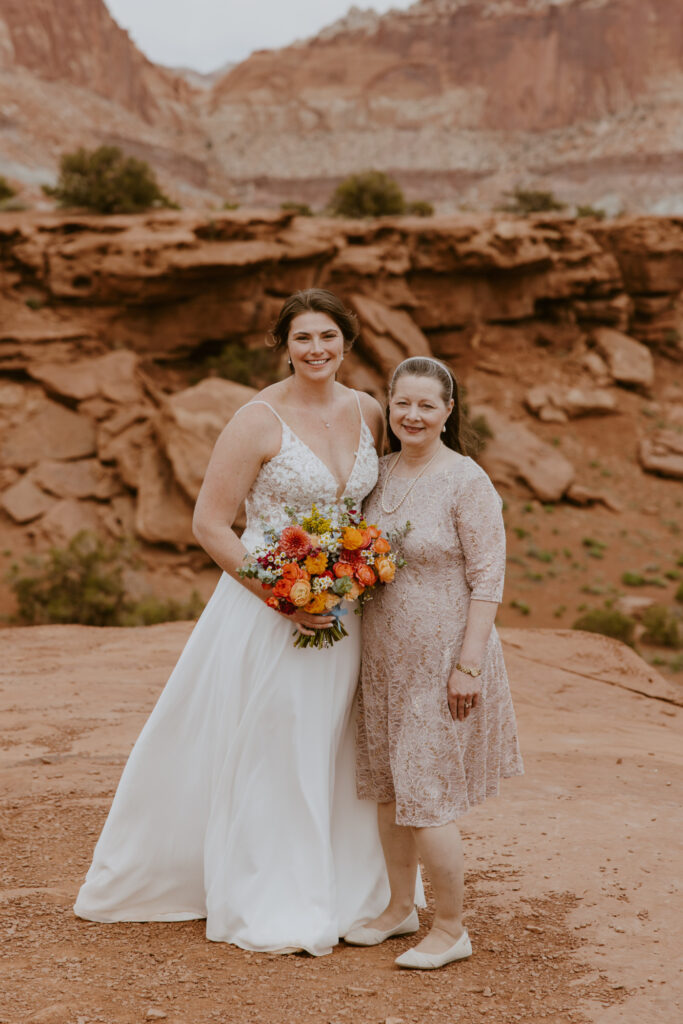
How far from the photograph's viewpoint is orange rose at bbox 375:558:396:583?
10.9ft

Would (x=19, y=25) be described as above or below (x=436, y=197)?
above

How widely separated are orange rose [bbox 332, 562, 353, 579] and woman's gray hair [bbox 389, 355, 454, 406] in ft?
2.41

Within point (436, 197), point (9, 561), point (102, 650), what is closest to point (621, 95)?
point (436, 197)

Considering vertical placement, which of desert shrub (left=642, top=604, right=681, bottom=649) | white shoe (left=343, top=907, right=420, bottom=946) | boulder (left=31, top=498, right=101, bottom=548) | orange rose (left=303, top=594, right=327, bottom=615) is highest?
boulder (left=31, top=498, right=101, bottom=548)

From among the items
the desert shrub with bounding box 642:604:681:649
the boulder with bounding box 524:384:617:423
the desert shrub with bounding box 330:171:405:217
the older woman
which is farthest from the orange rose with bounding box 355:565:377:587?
the desert shrub with bounding box 330:171:405:217

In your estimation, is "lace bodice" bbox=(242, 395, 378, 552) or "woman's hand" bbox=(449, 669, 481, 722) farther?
"lace bodice" bbox=(242, 395, 378, 552)

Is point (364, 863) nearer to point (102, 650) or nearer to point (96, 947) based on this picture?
point (96, 947)

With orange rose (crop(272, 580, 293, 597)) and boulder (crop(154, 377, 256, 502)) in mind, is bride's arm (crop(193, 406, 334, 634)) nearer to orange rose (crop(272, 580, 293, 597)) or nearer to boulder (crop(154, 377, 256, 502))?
orange rose (crop(272, 580, 293, 597))

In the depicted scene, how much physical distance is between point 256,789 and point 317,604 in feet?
2.80

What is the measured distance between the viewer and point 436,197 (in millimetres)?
58781

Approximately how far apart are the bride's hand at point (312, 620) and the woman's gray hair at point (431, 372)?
907 millimetres

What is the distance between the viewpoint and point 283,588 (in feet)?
10.9

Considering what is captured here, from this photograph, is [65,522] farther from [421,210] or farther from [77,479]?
[421,210]

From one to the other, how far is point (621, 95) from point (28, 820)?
6608 centimetres
